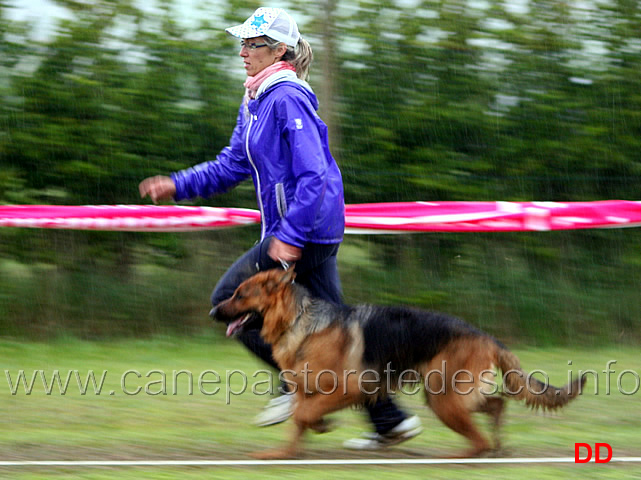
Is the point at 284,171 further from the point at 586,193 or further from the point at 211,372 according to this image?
the point at 586,193

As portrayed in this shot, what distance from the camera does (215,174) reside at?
5.16m

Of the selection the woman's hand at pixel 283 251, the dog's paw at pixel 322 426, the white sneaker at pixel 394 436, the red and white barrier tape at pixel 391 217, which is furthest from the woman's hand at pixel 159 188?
the red and white barrier tape at pixel 391 217

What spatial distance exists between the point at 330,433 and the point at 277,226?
1324 mm

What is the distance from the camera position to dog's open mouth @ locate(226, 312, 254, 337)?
466 cm

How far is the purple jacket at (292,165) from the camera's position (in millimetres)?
4469

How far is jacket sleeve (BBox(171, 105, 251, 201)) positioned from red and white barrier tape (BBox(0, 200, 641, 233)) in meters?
2.56

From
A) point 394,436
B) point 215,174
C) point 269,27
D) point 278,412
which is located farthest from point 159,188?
point 394,436

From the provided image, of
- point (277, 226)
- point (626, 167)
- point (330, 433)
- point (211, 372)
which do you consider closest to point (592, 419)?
point (330, 433)

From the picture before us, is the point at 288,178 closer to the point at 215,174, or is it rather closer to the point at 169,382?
the point at 215,174

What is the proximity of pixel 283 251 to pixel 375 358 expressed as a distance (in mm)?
676

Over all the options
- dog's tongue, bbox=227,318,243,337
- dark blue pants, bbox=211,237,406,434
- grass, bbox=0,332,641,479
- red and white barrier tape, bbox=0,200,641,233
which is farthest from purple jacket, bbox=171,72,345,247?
red and white barrier tape, bbox=0,200,641,233

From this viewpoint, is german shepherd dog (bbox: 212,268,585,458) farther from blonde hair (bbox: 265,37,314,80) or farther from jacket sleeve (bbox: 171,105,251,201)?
blonde hair (bbox: 265,37,314,80)

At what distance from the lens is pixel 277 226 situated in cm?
470

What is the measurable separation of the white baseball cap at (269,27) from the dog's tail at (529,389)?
6.11 ft
